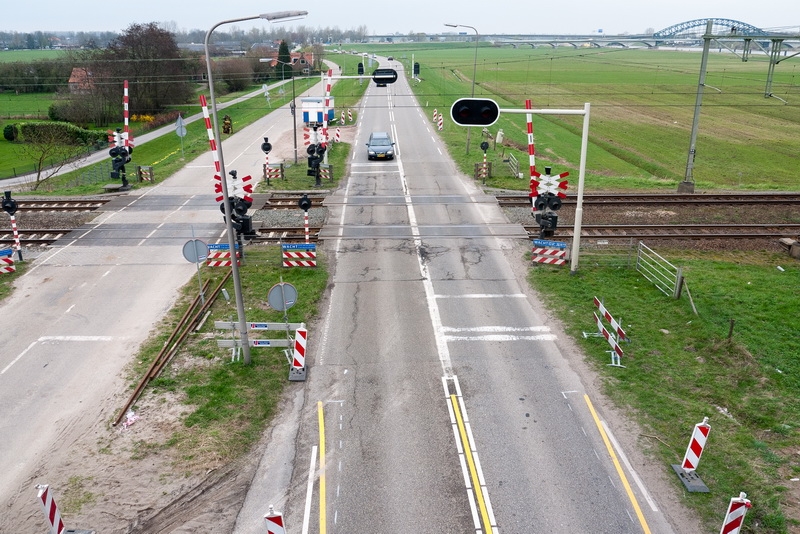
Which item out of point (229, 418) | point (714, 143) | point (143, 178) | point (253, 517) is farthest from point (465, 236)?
point (714, 143)

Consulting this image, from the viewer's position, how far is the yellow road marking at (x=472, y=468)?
34.1 feet

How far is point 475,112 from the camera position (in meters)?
15.4

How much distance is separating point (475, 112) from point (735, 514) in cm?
997

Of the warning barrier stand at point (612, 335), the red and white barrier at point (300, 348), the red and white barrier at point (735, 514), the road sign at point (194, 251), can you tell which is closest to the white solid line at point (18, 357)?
the road sign at point (194, 251)

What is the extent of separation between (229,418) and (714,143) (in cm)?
4832

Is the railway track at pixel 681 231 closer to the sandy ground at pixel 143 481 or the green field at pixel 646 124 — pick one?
the green field at pixel 646 124

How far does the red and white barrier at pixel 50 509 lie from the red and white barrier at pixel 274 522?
10.9 ft

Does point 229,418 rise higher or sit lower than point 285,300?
lower

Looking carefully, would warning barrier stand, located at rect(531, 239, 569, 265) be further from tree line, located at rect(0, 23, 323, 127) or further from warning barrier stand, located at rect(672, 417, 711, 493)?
tree line, located at rect(0, 23, 323, 127)

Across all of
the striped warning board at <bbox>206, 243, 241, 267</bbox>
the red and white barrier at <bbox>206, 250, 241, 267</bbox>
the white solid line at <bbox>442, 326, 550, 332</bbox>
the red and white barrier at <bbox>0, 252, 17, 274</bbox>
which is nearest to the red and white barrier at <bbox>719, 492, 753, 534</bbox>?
the white solid line at <bbox>442, 326, 550, 332</bbox>

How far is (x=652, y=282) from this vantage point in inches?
790

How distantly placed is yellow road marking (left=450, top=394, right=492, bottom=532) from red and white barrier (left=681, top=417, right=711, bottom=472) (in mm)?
3770

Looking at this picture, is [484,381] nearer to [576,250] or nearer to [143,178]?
[576,250]

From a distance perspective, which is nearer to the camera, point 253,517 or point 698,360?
point 253,517
